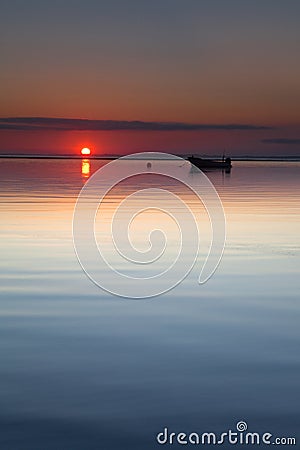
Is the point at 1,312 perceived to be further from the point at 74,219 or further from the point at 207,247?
the point at 74,219

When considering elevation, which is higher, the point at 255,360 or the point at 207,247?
the point at 207,247

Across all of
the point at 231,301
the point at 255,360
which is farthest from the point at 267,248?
the point at 255,360

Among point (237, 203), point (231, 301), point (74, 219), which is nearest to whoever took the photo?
point (231, 301)

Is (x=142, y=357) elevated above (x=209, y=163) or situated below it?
below

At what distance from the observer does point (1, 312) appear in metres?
16.5

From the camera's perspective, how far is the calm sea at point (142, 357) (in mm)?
10375

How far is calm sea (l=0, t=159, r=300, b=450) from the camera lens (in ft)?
34.0

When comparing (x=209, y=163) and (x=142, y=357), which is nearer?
(x=142, y=357)

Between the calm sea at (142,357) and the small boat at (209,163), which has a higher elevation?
the small boat at (209,163)

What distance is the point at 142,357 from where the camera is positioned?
1326cm

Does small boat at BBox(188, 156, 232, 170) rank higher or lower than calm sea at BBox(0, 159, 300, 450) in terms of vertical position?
higher

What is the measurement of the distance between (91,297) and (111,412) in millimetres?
7852

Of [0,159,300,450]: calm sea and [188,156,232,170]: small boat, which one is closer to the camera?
[0,159,300,450]: calm sea

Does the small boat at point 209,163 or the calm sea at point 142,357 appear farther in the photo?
the small boat at point 209,163
